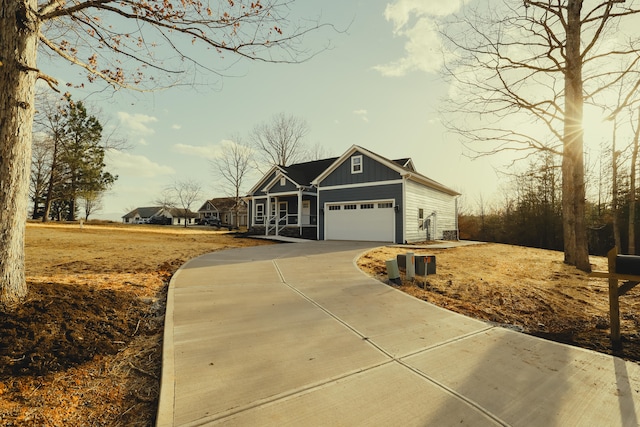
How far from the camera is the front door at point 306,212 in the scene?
22.6 metres

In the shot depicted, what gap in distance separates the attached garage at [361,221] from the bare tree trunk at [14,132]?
14.4m

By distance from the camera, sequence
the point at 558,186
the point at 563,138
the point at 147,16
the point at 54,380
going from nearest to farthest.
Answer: the point at 54,380 → the point at 147,16 → the point at 563,138 → the point at 558,186

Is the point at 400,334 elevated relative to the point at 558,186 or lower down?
lower down

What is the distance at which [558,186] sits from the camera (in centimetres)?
2500

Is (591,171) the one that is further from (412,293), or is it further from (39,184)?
(39,184)

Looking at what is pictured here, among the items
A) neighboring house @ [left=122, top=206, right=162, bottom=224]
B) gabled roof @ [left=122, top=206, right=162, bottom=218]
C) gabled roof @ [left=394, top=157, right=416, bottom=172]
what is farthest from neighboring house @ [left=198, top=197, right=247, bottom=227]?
gabled roof @ [left=394, top=157, right=416, bottom=172]

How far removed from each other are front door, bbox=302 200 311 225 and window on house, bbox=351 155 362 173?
22.7 ft

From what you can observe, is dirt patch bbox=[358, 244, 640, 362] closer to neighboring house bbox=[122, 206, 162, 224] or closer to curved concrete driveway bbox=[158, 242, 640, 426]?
curved concrete driveway bbox=[158, 242, 640, 426]

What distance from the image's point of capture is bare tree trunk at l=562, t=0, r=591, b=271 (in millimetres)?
9242

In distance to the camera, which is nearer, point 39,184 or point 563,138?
point 563,138

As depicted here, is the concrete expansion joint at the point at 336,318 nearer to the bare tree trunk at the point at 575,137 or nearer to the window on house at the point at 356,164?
the bare tree trunk at the point at 575,137

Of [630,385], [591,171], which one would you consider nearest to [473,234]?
[591,171]

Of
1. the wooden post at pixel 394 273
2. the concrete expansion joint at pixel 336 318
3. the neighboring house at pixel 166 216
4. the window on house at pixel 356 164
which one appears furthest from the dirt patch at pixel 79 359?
the neighboring house at pixel 166 216

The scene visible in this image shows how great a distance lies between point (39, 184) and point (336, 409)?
148 ft
